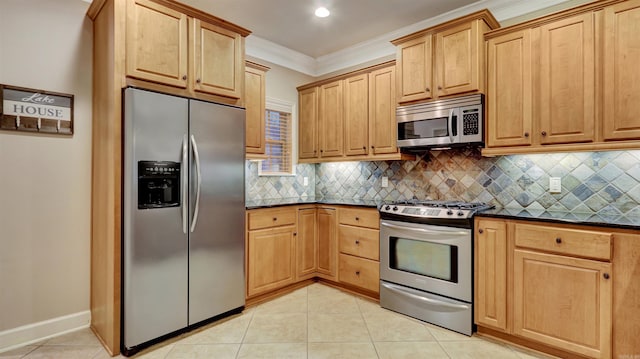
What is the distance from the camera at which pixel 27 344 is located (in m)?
2.47

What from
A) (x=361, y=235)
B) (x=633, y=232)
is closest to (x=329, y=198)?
(x=361, y=235)

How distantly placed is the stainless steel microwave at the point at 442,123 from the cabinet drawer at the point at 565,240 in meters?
0.88

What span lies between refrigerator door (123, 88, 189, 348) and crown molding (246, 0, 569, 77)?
188 centimetres

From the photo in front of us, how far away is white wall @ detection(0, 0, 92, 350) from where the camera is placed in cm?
243

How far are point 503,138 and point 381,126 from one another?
4.11 ft

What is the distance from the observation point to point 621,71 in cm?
228

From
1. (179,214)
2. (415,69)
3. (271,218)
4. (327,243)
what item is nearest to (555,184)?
(415,69)

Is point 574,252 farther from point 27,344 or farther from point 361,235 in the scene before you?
point 27,344

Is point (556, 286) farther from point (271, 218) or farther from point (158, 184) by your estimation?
point (158, 184)

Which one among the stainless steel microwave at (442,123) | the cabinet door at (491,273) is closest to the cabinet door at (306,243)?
the stainless steel microwave at (442,123)

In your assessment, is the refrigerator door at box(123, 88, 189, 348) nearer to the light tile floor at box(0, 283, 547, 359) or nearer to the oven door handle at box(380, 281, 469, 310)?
the light tile floor at box(0, 283, 547, 359)

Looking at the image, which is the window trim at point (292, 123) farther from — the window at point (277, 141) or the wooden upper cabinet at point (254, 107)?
the wooden upper cabinet at point (254, 107)

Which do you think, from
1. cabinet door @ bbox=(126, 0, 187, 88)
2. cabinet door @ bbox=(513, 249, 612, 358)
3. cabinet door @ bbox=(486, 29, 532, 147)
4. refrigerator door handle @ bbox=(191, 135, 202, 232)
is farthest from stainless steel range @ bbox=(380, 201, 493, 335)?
cabinet door @ bbox=(126, 0, 187, 88)

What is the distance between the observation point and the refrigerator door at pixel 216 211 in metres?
2.65
